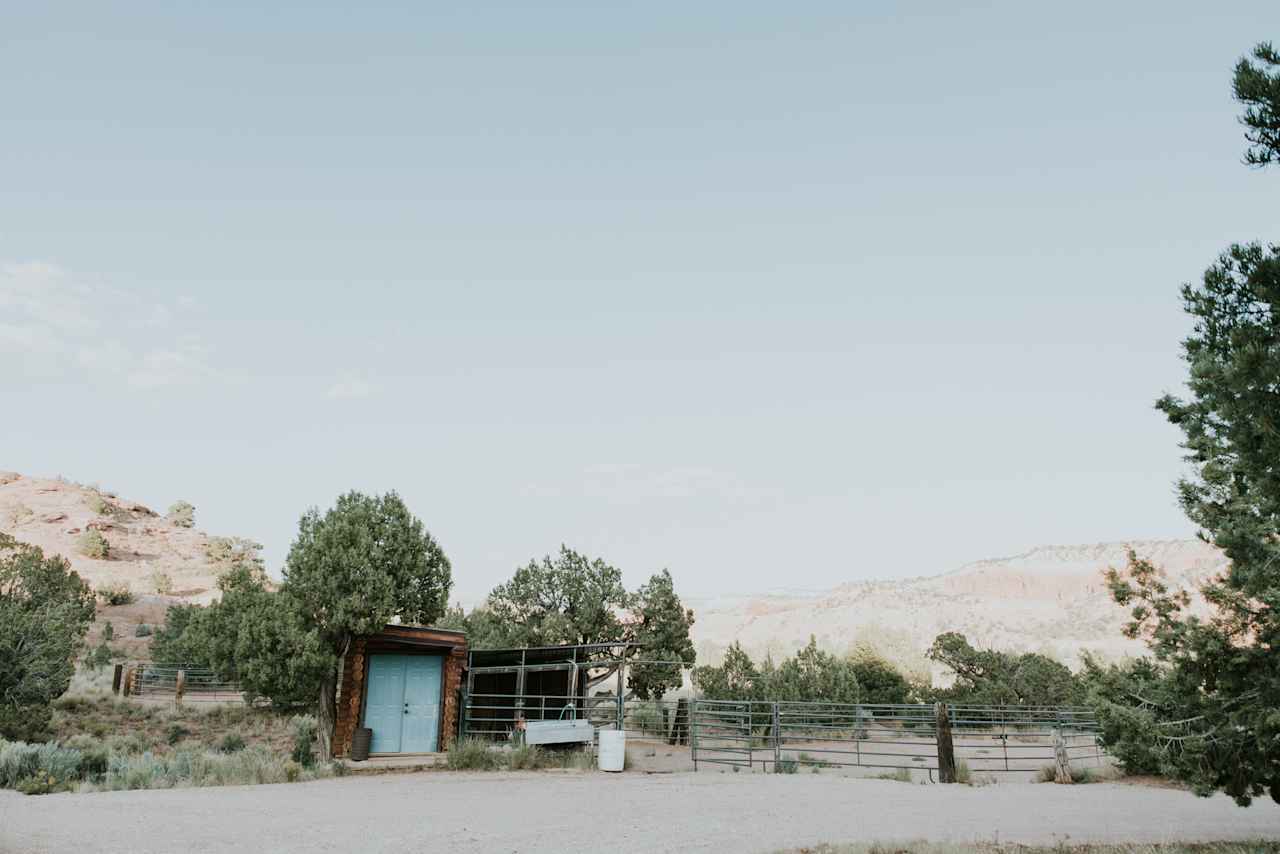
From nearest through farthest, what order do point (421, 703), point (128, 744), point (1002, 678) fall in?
point (128, 744)
point (421, 703)
point (1002, 678)

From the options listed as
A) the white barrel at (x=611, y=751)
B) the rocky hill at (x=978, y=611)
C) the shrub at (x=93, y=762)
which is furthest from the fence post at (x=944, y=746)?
the rocky hill at (x=978, y=611)

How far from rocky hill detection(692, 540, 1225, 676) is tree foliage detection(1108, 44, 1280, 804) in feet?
152

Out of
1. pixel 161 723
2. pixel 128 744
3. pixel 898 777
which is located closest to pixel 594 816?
pixel 898 777

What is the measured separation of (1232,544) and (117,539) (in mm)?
69594

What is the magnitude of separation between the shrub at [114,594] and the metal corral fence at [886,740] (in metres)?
36.2

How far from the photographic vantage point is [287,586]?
1933cm

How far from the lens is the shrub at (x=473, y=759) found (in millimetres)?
18828

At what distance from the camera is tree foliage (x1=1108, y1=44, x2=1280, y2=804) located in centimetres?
551

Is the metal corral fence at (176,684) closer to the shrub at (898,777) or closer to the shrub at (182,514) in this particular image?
the shrub at (898,777)

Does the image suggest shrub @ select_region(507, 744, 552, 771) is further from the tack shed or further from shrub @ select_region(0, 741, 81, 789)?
shrub @ select_region(0, 741, 81, 789)

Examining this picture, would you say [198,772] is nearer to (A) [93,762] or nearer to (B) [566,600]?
(A) [93,762]

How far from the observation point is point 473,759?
Answer: 1900 centimetres

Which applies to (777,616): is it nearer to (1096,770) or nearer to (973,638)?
(973,638)

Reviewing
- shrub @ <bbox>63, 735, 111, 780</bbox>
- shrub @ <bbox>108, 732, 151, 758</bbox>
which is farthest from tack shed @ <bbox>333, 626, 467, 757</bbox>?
shrub @ <bbox>63, 735, 111, 780</bbox>
